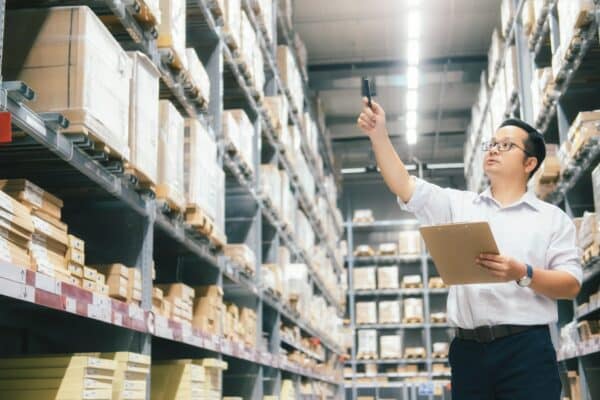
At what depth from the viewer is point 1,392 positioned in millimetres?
3473

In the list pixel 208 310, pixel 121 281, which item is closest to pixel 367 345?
pixel 208 310

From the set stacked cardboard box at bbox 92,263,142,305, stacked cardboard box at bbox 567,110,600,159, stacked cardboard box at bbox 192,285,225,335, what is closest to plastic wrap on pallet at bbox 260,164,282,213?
stacked cardboard box at bbox 192,285,225,335

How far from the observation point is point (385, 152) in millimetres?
3684

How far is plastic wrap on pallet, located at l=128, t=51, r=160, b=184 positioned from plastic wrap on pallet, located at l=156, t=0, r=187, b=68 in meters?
0.51

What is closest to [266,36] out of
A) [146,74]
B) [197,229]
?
[197,229]

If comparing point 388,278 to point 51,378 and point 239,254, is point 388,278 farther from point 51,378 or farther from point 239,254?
point 51,378

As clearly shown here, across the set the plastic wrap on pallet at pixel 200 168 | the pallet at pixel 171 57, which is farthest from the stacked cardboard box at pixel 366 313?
the pallet at pixel 171 57

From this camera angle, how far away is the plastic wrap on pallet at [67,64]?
3.49 metres

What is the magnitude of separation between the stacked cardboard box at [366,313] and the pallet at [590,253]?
13035 millimetres

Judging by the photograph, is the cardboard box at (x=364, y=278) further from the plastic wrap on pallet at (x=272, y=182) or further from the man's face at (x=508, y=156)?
the man's face at (x=508, y=156)

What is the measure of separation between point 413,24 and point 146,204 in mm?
9810

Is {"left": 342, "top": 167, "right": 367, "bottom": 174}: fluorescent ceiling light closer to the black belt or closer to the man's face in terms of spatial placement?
the man's face

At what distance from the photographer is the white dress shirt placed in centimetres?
344

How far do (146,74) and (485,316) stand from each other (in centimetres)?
214
